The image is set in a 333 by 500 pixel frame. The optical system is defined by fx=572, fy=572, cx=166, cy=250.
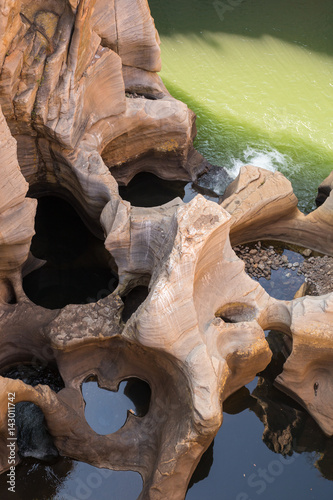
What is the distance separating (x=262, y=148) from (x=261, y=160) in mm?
353

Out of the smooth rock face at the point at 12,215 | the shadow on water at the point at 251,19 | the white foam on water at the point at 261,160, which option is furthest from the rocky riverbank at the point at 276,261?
the shadow on water at the point at 251,19

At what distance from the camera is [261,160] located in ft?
29.4

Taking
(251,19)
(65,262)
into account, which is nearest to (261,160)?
(65,262)

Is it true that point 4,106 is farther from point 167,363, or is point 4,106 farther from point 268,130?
point 268,130

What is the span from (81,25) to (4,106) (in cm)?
124

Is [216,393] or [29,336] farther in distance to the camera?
[29,336]

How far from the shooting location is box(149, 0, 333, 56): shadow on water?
1210 centimetres

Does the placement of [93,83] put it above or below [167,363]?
above

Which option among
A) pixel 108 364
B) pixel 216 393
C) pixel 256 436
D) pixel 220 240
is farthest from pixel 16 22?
pixel 256 436

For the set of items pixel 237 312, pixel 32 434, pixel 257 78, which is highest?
pixel 257 78

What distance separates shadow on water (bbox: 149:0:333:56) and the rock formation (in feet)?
16.9

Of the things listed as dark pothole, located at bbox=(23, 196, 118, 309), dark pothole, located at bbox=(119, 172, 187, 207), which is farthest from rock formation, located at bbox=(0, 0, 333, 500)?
dark pothole, located at bbox=(119, 172, 187, 207)

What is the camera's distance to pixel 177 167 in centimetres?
843

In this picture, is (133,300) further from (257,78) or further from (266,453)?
(257,78)
